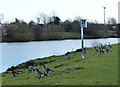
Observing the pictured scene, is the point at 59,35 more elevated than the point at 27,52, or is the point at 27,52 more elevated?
the point at 59,35

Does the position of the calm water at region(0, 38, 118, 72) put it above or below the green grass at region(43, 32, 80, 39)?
below

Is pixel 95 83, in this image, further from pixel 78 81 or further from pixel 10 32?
pixel 10 32


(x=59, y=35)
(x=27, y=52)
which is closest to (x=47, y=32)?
(x=59, y=35)

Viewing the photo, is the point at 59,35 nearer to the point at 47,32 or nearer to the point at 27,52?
the point at 47,32

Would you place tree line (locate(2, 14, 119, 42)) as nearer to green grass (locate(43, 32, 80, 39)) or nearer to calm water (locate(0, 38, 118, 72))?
green grass (locate(43, 32, 80, 39))

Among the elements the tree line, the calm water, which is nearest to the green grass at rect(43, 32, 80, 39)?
the tree line

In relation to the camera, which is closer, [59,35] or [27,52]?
[27,52]

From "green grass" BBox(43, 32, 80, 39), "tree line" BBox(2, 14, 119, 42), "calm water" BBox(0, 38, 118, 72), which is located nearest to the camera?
"calm water" BBox(0, 38, 118, 72)

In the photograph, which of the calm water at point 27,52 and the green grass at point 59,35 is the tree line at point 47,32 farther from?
the calm water at point 27,52

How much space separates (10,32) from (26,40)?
5.33 m

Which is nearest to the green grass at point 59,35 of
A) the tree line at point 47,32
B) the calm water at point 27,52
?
the tree line at point 47,32

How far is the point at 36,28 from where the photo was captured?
257 feet

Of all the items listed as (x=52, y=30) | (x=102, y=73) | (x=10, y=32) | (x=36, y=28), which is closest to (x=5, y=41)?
(x=10, y=32)

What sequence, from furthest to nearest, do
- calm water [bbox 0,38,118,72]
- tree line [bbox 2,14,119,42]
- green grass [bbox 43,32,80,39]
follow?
green grass [bbox 43,32,80,39] < tree line [bbox 2,14,119,42] < calm water [bbox 0,38,118,72]
